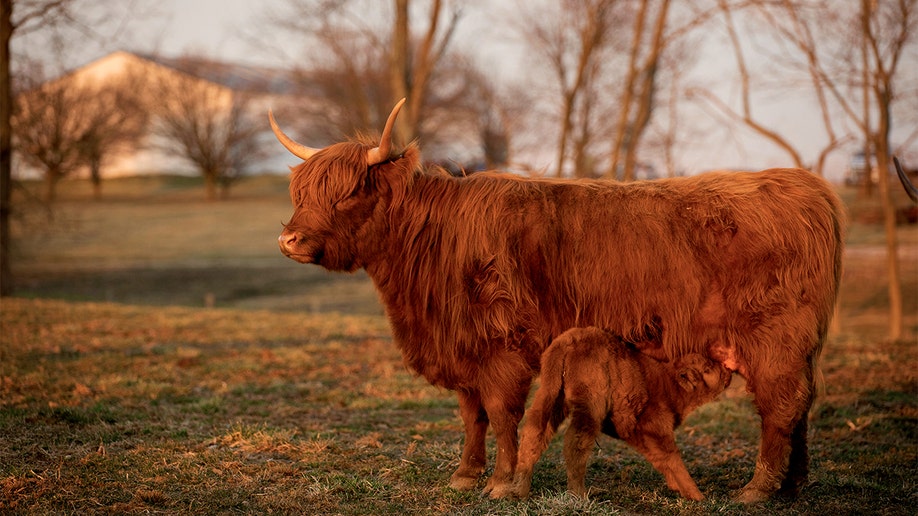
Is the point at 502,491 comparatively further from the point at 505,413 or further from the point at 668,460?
the point at 668,460

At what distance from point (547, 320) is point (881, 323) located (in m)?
17.1

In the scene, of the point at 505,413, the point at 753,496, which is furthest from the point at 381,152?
the point at 753,496

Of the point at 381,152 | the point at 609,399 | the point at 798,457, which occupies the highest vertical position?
the point at 381,152

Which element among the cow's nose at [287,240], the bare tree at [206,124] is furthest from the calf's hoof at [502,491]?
the bare tree at [206,124]

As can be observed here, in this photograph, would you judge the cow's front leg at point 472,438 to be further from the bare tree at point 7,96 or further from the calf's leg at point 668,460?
the bare tree at point 7,96

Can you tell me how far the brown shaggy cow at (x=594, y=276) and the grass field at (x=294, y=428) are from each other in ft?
2.10

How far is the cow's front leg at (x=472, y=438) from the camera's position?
580cm

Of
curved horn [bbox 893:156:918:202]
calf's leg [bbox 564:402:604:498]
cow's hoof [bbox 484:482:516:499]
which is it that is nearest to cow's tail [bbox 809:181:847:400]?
curved horn [bbox 893:156:918:202]

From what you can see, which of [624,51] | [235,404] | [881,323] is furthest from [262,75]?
[235,404]

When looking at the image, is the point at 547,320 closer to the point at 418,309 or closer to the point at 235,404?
the point at 418,309

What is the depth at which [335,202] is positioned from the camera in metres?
5.83

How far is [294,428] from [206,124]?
190 ft

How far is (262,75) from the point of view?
222 feet

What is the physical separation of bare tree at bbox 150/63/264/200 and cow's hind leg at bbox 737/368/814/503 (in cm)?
5839
